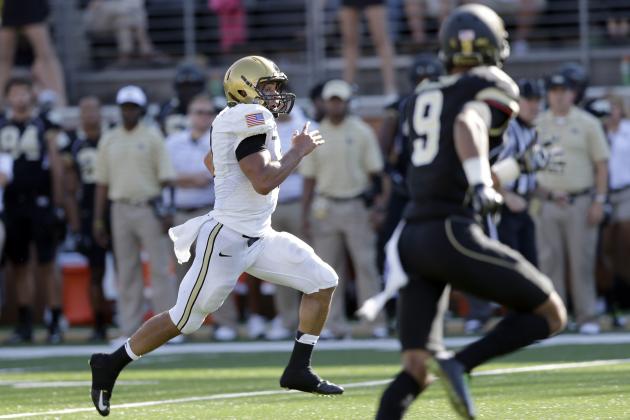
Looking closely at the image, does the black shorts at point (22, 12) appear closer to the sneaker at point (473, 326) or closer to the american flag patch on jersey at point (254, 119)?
the sneaker at point (473, 326)

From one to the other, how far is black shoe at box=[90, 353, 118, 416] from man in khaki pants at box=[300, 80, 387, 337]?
5122mm

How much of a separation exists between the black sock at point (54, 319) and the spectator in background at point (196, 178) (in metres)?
1.12

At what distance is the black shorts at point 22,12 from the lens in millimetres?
15547

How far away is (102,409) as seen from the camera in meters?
7.19

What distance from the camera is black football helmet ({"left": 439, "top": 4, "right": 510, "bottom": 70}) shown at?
591 cm

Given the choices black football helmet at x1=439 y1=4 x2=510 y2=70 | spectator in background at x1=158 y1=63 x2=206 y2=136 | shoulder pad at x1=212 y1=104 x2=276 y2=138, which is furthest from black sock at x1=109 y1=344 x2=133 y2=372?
spectator in background at x1=158 y1=63 x2=206 y2=136

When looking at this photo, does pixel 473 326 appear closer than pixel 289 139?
Yes

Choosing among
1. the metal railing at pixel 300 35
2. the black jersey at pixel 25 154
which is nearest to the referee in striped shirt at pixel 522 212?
the metal railing at pixel 300 35

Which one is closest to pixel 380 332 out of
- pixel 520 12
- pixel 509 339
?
pixel 520 12

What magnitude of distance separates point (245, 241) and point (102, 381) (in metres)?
0.99

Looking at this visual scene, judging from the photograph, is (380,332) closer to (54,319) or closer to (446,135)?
(54,319)

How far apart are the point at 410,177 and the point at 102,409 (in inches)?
85.2

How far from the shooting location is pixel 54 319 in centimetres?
1317

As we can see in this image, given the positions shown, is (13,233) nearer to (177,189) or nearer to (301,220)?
(177,189)
